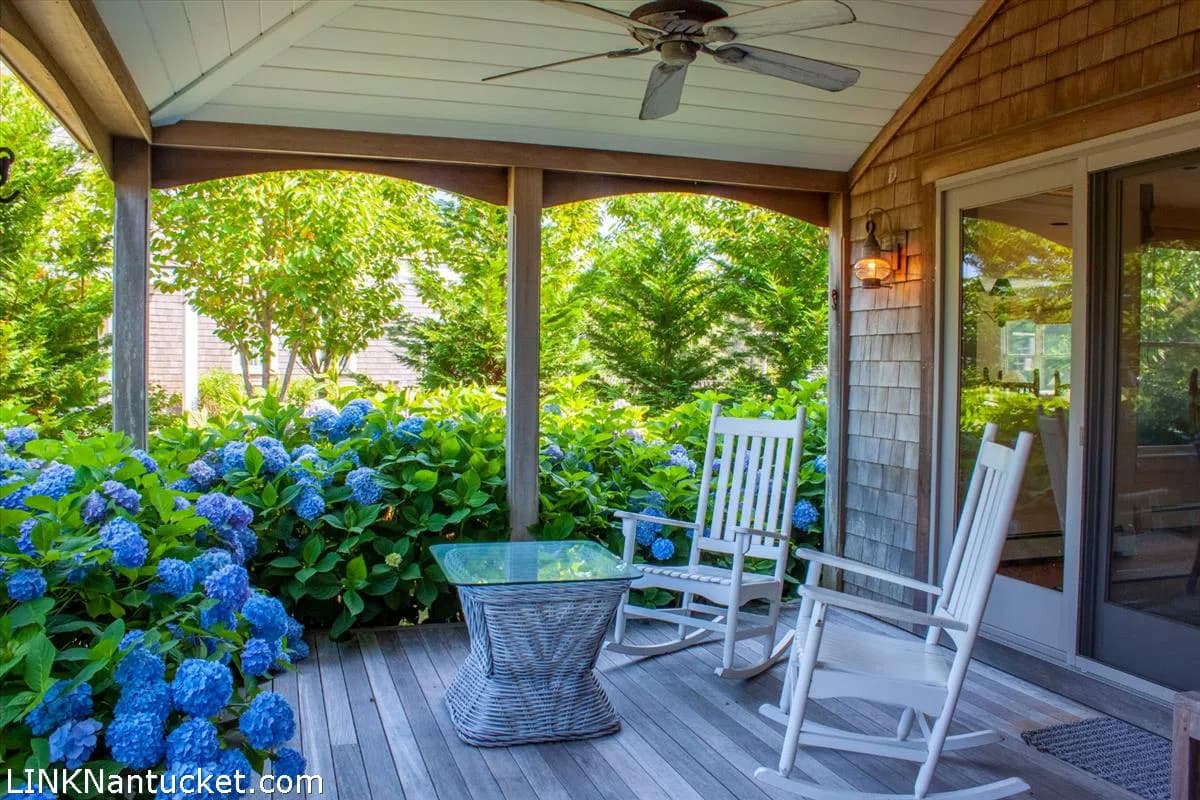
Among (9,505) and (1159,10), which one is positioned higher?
(1159,10)

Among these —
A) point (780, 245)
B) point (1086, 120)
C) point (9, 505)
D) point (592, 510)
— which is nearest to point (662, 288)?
point (780, 245)

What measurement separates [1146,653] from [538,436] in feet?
8.68

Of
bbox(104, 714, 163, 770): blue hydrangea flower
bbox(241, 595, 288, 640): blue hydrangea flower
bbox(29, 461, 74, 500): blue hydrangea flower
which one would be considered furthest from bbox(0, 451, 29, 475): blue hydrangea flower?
bbox(104, 714, 163, 770): blue hydrangea flower

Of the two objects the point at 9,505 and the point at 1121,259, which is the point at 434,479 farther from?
the point at 1121,259

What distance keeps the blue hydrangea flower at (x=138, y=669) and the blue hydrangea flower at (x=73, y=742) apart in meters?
0.09

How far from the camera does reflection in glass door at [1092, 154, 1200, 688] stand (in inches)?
122

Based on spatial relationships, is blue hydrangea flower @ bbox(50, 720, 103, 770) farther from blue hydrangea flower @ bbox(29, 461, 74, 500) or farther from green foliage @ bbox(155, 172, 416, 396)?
green foliage @ bbox(155, 172, 416, 396)

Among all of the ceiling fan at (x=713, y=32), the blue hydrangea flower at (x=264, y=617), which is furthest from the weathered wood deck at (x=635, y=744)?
the ceiling fan at (x=713, y=32)

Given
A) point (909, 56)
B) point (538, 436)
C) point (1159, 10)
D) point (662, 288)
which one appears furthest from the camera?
point (662, 288)

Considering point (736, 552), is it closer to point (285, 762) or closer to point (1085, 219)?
point (1085, 219)

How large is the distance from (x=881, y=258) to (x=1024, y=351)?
0.96m

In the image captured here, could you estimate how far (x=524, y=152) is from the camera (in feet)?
14.6

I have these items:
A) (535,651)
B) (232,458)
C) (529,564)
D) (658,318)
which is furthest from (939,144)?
(658,318)

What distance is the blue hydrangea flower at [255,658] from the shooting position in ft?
6.55
